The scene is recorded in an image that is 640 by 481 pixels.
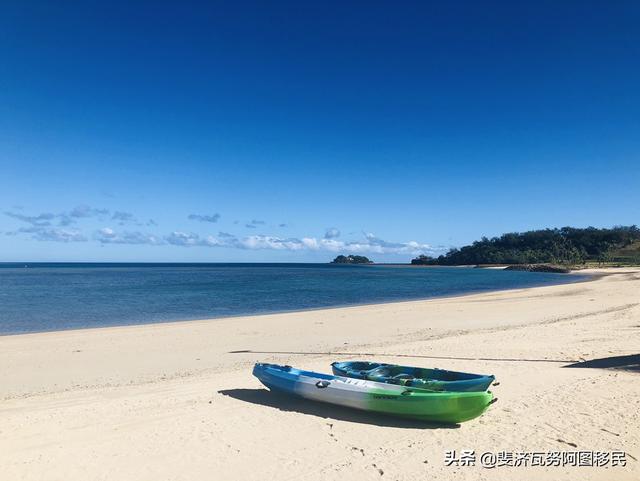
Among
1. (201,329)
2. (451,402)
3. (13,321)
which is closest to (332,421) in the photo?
(451,402)

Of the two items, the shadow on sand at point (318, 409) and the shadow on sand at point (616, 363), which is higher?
the shadow on sand at point (616, 363)

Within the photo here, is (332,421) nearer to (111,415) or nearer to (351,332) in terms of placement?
(111,415)

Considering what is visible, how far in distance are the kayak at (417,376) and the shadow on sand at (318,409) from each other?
3.22 feet

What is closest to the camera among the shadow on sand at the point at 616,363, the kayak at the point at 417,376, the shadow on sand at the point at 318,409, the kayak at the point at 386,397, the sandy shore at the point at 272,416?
the sandy shore at the point at 272,416

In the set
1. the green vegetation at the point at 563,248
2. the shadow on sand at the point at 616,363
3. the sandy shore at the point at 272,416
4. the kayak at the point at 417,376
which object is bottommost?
the sandy shore at the point at 272,416

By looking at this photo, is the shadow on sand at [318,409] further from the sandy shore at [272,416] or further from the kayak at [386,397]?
the kayak at [386,397]

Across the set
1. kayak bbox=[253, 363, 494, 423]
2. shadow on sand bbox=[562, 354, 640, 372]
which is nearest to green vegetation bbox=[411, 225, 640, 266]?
shadow on sand bbox=[562, 354, 640, 372]

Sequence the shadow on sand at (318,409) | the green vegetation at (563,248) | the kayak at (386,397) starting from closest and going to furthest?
the kayak at (386,397) → the shadow on sand at (318,409) → the green vegetation at (563,248)

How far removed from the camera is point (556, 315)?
22172 mm

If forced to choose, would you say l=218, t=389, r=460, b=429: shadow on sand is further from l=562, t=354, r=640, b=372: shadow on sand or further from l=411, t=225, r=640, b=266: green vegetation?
l=411, t=225, r=640, b=266: green vegetation

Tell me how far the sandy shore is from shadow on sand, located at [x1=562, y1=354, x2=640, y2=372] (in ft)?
0.36

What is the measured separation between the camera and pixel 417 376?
866cm

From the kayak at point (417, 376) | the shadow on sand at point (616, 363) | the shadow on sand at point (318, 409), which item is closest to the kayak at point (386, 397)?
the shadow on sand at point (318, 409)

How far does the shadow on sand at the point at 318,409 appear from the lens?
701 centimetres
